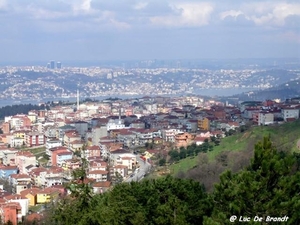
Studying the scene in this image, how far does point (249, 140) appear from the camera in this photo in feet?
49.3


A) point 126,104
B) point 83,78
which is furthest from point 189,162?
point 83,78

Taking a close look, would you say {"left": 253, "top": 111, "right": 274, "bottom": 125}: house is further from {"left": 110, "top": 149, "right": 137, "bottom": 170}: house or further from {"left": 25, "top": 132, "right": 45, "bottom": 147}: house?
{"left": 25, "top": 132, "right": 45, "bottom": 147}: house

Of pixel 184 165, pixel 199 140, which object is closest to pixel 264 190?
pixel 184 165

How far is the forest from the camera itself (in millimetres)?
3535

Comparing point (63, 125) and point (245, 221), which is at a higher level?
point (245, 221)

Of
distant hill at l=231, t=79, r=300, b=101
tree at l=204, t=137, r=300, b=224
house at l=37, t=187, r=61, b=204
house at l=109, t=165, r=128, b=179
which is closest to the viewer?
tree at l=204, t=137, r=300, b=224

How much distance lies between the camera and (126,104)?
34312 millimetres

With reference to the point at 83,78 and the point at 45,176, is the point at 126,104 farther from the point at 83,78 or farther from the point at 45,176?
the point at 83,78

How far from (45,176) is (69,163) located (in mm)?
1703

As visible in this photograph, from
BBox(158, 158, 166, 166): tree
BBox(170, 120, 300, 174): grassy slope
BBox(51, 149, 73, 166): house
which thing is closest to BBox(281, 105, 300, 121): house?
BBox(170, 120, 300, 174): grassy slope

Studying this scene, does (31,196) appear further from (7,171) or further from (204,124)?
(204,124)

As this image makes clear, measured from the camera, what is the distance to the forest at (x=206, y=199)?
11.6ft

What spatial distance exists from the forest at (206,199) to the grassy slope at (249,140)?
26.0ft

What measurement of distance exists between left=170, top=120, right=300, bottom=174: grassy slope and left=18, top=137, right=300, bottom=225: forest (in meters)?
7.93
